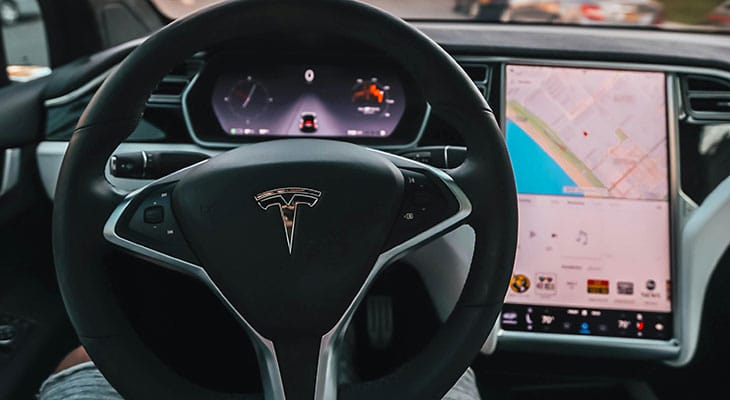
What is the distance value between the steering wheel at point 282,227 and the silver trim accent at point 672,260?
714 millimetres

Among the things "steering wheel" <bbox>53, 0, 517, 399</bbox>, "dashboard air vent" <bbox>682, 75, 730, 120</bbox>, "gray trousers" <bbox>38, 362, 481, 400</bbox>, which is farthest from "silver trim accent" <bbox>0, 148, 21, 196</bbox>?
"dashboard air vent" <bbox>682, 75, 730, 120</bbox>

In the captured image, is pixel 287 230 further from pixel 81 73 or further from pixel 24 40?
pixel 24 40

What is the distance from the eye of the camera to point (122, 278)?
1380 mm

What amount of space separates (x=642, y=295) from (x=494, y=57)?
579 millimetres

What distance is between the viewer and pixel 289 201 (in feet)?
3.41

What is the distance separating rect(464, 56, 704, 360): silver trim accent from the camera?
1716mm

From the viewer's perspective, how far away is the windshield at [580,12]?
2.07 meters

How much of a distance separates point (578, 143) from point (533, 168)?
105 mm

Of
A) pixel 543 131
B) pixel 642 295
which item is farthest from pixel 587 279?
pixel 543 131

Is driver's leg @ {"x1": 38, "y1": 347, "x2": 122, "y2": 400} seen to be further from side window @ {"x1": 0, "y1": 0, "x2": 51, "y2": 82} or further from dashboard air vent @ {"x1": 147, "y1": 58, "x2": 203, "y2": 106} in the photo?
side window @ {"x1": 0, "y1": 0, "x2": 51, "y2": 82}

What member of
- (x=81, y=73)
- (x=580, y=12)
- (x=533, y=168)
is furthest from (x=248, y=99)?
(x=580, y=12)

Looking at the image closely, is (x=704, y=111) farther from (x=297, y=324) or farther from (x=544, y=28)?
(x=297, y=324)

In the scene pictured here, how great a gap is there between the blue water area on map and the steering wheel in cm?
67

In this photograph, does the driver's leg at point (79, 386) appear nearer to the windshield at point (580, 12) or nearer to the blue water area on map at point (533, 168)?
the blue water area on map at point (533, 168)
